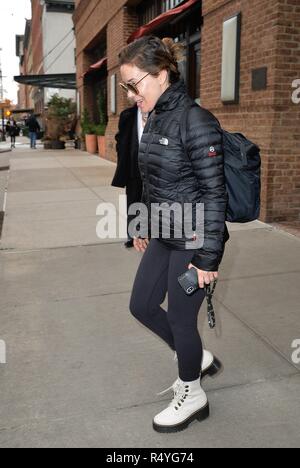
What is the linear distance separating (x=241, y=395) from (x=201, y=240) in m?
1.14

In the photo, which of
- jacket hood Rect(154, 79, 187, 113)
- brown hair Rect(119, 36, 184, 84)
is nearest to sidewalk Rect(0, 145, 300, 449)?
jacket hood Rect(154, 79, 187, 113)

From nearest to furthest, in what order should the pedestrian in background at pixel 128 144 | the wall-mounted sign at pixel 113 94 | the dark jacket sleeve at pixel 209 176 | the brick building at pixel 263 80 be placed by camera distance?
the dark jacket sleeve at pixel 209 176
the pedestrian in background at pixel 128 144
the brick building at pixel 263 80
the wall-mounted sign at pixel 113 94

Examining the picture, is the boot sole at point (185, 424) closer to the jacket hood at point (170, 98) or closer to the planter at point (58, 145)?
Answer: the jacket hood at point (170, 98)

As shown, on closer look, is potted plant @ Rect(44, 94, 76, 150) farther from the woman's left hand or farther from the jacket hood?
the woman's left hand

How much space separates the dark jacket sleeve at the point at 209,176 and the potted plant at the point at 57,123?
24.3m

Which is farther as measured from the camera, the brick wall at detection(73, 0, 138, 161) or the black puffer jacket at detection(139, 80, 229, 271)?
the brick wall at detection(73, 0, 138, 161)

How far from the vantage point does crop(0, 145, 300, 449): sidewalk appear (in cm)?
264

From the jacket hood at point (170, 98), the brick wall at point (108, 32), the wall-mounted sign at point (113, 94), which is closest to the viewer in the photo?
the jacket hood at point (170, 98)

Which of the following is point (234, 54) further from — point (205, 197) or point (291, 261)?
point (205, 197)

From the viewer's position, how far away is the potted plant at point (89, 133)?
2123cm

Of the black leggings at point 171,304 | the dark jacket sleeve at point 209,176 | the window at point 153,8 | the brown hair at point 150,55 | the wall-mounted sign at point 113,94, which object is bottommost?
the black leggings at point 171,304

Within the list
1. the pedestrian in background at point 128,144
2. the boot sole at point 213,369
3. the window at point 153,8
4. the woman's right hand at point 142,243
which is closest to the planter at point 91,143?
the window at point 153,8

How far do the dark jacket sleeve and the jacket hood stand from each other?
4.6 inches
